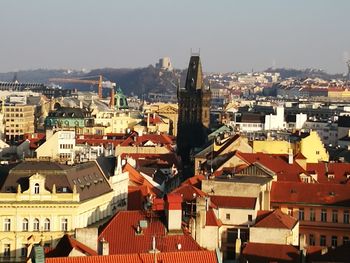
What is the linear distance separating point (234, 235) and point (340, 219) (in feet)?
34.5

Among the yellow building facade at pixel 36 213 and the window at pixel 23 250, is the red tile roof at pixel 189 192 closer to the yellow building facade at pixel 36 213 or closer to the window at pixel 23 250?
the yellow building facade at pixel 36 213

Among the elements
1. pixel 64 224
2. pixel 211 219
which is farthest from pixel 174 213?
pixel 64 224

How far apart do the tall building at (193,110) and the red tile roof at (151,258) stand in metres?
81.9

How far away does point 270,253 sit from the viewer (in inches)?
2190

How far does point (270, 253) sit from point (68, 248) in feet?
44.7

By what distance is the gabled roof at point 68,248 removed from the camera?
46.8 metres

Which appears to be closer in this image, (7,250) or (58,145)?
(7,250)

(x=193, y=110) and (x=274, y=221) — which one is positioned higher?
(x=193, y=110)

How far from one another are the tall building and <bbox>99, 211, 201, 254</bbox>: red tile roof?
72473 millimetres

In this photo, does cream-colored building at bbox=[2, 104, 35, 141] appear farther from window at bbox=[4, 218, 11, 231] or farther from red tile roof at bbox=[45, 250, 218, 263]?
red tile roof at bbox=[45, 250, 218, 263]

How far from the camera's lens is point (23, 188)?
6231 cm

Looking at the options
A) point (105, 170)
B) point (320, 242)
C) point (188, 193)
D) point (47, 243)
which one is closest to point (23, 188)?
point (47, 243)

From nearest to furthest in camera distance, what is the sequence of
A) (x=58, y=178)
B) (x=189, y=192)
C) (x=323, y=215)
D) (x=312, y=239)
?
(x=58, y=178) < (x=189, y=192) < (x=312, y=239) < (x=323, y=215)

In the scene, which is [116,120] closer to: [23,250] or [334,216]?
[334,216]
